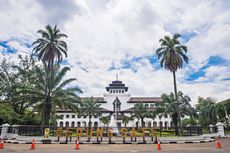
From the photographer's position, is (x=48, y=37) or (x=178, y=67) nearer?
(x=48, y=37)

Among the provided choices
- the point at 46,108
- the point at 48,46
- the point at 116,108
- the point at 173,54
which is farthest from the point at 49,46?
the point at 116,108

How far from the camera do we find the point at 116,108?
71125 millimetres

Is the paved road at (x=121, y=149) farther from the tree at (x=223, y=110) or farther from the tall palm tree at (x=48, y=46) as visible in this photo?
the tree at (x=223, y=110)

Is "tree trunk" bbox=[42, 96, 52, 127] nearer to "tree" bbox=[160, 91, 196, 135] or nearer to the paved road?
the paved road

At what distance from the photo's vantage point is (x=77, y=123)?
242 feet

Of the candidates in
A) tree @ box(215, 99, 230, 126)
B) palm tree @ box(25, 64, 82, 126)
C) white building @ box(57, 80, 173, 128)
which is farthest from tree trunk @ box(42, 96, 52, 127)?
white building @ box(57, 80, 173, 128)

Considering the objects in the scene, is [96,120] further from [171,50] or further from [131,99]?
[171,50]

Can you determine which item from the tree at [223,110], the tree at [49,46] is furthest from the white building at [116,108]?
the tree at [49,46]

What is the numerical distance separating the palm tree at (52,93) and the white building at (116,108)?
4319cm

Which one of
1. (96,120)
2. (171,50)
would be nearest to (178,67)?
(171,50)

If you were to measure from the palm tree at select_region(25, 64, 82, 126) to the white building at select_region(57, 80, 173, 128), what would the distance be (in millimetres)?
43195

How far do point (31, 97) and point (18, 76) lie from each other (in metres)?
12.5

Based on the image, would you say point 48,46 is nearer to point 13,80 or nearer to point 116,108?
point 13,80

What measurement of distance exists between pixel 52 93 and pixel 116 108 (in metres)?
44.8
